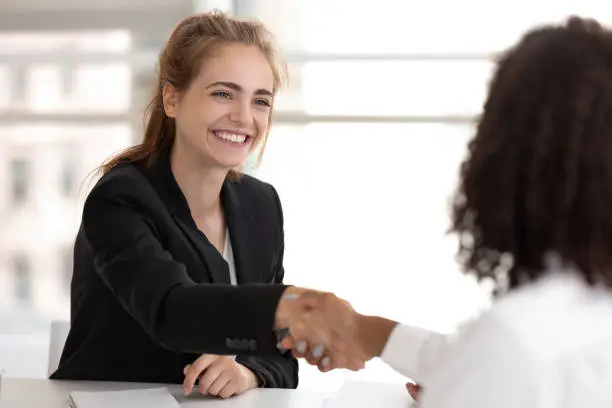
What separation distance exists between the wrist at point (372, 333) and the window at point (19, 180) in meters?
3.27

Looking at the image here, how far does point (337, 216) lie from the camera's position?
440cm

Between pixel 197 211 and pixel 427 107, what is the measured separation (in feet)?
7.24

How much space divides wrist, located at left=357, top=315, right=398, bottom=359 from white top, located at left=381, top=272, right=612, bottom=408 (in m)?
0.72

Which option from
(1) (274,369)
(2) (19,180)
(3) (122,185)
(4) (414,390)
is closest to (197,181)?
(3) (122,185)

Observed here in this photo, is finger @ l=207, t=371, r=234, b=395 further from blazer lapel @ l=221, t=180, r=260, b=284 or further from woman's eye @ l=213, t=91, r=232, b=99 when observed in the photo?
woman's eye @ l=213, t=91, r=232, b=99

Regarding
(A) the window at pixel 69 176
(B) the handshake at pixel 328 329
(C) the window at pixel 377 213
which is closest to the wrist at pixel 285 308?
(B) the handshake at pixel 328 329

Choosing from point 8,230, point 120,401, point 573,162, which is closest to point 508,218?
point 573,162

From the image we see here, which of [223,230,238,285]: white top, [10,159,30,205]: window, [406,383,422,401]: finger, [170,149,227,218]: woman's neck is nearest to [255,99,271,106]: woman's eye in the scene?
[170,149,227,218]: woman's neck

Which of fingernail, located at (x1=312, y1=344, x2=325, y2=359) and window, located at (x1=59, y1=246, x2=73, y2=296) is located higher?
fingernail, located at (x1=312, y1=344, x2=325, y2=359)

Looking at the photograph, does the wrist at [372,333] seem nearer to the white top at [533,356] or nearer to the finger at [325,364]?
the finger at [325,364]

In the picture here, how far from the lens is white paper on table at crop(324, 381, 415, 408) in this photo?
179 centimetres

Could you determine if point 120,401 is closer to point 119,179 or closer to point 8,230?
point 119,179

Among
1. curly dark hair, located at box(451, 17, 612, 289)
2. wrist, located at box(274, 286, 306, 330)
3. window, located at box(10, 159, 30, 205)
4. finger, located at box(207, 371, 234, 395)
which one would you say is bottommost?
window, located at box(10, 159, 30, 205)

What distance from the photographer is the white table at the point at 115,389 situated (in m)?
1.83
